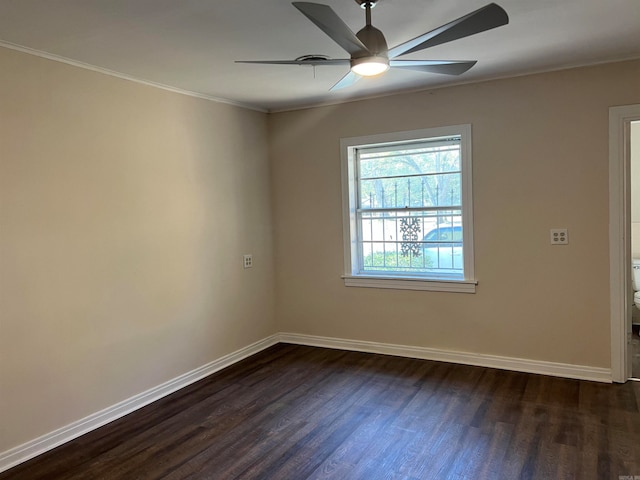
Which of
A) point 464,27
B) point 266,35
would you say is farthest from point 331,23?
Result: point 266,35

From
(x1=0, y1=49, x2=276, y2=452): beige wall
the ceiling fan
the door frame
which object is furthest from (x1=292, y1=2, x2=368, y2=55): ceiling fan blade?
the door frame

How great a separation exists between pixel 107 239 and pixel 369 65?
6.83 feet

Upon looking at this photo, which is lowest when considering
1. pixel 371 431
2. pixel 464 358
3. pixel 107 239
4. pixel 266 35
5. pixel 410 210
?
pixel 371 431

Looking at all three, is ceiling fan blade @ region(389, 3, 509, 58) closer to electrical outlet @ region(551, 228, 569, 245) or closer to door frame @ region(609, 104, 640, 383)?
door frame @ region(609, 104, 640, 383)

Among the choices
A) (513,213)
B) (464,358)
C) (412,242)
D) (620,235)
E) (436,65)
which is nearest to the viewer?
(436,65)

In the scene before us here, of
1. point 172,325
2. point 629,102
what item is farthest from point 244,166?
point 629,102

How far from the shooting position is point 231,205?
4121 mm

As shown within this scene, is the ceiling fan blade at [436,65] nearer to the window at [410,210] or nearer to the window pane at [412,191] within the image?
the window at [410,210]

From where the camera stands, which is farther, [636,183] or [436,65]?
[636,183]

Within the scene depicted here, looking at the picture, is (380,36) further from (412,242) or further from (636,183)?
(636,183)

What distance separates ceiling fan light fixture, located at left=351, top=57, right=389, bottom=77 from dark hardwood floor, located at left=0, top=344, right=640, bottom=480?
6.48 ft

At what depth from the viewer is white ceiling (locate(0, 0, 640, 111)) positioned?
2.17 metres

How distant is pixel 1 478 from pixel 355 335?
2819 mm

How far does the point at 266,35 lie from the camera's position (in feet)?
8.21
